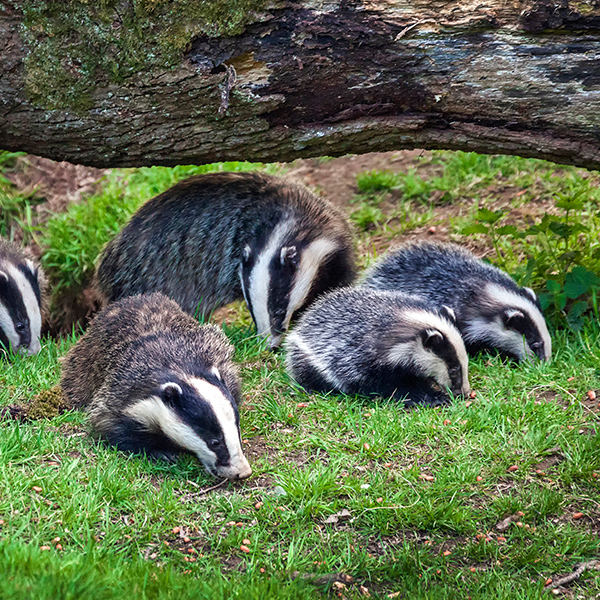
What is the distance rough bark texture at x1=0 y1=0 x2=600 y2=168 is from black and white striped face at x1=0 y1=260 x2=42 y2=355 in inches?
44.4

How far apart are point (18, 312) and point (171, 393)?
2297 mm

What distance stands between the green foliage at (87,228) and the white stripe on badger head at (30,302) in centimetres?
117

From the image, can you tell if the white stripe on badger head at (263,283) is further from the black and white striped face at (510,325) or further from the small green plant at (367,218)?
the small green plant at (367,218)

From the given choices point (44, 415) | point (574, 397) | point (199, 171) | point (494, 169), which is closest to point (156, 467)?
point (44, 415)

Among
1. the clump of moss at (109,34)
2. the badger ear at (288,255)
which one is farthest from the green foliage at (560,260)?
the clump of moss at (109,34)

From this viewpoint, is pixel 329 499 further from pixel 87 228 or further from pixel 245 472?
pixel 87 228

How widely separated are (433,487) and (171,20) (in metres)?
3.06

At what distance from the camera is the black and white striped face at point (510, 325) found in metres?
5.34

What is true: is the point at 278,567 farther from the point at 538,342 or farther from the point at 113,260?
the point at 113,260

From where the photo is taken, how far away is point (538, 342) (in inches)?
210

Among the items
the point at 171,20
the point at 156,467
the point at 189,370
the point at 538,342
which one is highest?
the point at 171,20

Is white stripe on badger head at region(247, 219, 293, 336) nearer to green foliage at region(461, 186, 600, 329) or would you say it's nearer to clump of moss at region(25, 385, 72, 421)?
green foliage at region(461, 186, 600, 329)

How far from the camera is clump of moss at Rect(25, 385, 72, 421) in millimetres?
4676

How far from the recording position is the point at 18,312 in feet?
19.6
